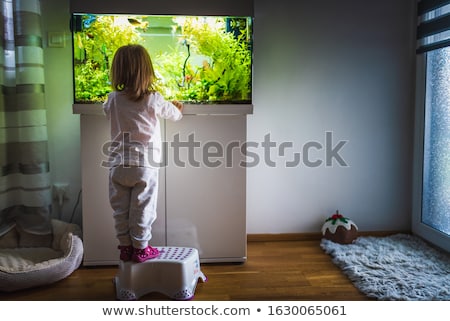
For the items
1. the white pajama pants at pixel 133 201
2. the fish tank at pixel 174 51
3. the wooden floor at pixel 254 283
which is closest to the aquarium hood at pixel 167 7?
the fish tank at pixel 174 51

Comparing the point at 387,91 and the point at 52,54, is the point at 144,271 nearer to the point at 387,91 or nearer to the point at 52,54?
the point at 52,54

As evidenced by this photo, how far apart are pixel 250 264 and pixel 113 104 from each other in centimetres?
128

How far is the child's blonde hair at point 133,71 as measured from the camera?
8.99 feet

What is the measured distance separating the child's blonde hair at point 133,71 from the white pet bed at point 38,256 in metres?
0.98

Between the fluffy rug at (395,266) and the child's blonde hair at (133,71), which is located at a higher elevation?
the child's blonde hair at (133,71)

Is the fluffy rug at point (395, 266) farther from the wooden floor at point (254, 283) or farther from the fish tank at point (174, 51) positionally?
the fish tank at point (174, 51)

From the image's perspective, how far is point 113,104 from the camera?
2.79m

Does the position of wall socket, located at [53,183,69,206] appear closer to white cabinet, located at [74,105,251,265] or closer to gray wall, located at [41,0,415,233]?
gray wall, located at [41,0,415,233]

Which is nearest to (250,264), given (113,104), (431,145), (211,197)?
(211,197)

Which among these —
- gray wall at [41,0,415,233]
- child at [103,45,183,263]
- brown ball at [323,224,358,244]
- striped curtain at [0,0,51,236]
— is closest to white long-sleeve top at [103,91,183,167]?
child at [103,45,183,263]

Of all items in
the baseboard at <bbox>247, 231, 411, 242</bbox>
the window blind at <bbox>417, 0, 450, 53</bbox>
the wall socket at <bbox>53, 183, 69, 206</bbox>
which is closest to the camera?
the window blind at <bbox>417, 0, 450, 53</bbox>

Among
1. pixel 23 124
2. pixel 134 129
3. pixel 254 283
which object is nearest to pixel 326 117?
pixel 254 283

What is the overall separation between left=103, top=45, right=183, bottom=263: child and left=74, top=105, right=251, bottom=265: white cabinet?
0.36 metres

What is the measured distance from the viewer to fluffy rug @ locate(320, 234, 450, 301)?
2793 millimetres
